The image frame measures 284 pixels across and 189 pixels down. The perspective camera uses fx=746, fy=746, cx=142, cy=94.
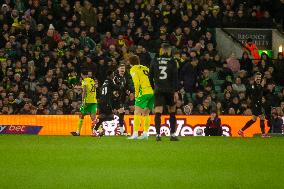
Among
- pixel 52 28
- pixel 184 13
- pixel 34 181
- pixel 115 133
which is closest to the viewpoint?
pixel 34 181

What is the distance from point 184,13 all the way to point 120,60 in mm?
3995

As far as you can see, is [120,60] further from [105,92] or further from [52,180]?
[52,180]

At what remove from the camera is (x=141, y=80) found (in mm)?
17609

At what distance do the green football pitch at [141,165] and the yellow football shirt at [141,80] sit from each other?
6.46 ft

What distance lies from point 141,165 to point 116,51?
16220 mm

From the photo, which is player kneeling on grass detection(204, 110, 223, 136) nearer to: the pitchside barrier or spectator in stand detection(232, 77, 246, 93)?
the pitchside barrier

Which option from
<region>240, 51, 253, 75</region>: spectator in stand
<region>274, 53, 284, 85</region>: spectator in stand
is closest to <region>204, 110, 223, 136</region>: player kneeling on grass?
<region>240, 51, 253, 75</region>: spectator in stand

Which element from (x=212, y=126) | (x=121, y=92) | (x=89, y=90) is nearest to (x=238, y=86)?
(x=212, y=126)

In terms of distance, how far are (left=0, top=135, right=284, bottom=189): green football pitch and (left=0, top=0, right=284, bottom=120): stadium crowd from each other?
869 cm

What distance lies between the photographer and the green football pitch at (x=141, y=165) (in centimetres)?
920

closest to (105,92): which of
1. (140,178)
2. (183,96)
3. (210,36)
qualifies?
(183,96)

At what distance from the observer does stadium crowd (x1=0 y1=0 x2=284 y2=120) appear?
25.0 metres

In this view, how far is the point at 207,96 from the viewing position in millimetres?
25219

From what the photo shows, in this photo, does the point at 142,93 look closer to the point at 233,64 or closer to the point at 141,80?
the point at 141,80
